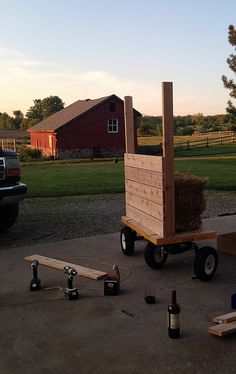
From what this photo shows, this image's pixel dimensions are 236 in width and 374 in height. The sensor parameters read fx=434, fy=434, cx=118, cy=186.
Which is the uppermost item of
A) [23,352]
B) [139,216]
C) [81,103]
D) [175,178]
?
[81,103]

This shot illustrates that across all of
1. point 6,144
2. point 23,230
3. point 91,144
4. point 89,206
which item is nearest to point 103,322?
point 23,230

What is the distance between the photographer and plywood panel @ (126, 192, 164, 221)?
607cm

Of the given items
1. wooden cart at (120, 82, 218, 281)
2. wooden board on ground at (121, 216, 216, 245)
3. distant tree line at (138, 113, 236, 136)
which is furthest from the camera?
distant tree line at (138, 113, 236, 136)

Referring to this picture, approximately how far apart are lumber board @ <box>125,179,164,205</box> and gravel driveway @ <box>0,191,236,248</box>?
2132 mm

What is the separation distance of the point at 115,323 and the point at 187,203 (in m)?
2.30

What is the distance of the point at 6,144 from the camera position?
56.7 m

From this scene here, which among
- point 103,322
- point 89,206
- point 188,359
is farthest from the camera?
point 89,206

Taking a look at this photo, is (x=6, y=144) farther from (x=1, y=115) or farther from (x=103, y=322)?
(x=1, y=115)

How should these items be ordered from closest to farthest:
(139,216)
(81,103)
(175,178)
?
(175,178)
(139,216)
(81,103)

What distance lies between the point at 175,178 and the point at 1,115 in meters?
149

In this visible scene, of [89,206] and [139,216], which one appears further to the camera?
[89,206]

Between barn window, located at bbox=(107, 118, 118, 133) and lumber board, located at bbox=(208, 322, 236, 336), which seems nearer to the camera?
lumber board, located at bbox=(208, 322, 236, 336)

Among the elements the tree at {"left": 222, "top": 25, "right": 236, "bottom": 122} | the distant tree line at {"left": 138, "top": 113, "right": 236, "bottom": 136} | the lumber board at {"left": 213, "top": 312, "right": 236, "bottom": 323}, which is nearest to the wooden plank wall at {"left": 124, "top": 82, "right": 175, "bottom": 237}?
the lumber board at {"left": 213, "top": 312, "right": 236, "bottom": 323}

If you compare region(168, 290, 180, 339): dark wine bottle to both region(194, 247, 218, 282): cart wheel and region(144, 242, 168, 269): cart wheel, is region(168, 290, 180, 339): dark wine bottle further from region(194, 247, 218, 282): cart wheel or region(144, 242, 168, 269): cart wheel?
region(144, 242, 168, 269): cart wheel
